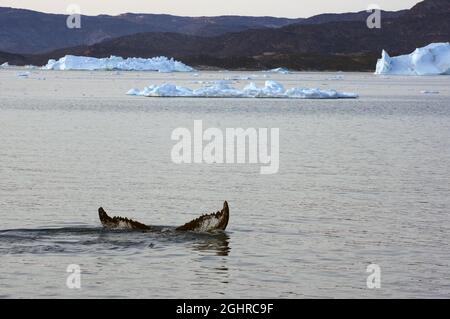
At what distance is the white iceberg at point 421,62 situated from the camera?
14162 centimetres

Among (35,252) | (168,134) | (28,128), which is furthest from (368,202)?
(28,128)

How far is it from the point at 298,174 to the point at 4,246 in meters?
13.6

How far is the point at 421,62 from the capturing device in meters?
147

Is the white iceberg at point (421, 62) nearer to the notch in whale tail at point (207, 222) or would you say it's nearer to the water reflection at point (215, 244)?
the notch in whale tail at point (207, 222)

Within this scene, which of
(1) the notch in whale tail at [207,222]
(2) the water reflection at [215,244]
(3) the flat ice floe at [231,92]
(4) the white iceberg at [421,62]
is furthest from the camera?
(4) the white iceberg at [421,62]

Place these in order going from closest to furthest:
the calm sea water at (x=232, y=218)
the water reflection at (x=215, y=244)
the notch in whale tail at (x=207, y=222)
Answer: the calm sea water at (x=232, y=218) → the water reflection at (x=215, y=244) → the notch in whale tail at (x=207, y=222)

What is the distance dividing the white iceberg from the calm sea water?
9930 cm

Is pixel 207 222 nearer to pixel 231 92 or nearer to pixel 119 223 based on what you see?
pixel 119 223

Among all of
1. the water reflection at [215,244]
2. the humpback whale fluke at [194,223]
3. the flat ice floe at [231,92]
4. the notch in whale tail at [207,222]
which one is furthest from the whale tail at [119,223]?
the flat ice floe at [231,92]

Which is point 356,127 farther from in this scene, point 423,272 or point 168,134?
point 423,272

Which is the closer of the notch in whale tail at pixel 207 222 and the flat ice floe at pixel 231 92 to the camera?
the notch in whale tail at pixel 207 222

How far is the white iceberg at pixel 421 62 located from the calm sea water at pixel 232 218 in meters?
99.3

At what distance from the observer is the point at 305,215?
73.1 feet

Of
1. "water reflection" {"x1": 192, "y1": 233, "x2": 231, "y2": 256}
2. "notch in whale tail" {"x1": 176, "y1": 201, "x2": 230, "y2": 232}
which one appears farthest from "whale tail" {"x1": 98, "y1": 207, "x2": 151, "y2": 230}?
"water reflection" {"x1": 192, "y1": 233, "x2": 231, "y2": 256}
